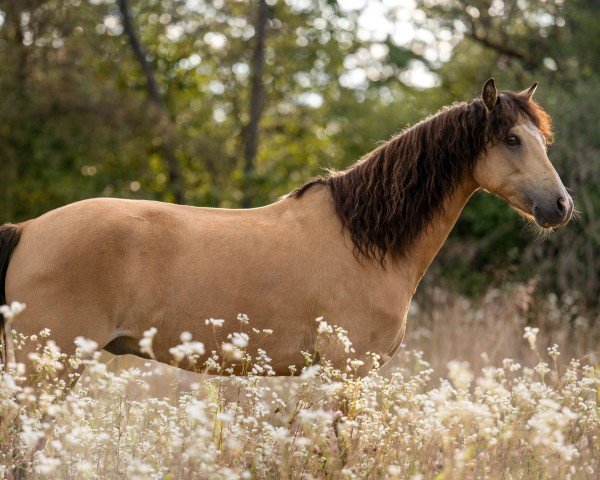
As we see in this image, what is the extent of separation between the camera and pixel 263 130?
2078 centimetres

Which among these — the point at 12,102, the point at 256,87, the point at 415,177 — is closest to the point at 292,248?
the point at 415,177

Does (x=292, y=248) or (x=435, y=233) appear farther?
(x=435, y=233)

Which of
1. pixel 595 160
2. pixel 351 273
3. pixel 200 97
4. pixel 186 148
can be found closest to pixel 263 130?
pixel 200 97

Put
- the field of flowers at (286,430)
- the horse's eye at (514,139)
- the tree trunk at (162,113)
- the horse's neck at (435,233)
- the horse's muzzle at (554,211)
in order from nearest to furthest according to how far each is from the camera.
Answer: the field of flowers at (286,430) < the horse's muzzle at (554,211) < the horse's eye at (514,139) < the horse's neck at (435,233) < the tree trunk at (162,113)

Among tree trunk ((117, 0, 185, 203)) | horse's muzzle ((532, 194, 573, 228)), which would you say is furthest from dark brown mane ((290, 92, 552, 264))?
tree trunk ((117, 0, 185, 203))

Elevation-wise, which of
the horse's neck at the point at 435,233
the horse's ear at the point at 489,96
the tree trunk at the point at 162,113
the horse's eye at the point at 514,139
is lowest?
the tree trunk at the point at 162,113

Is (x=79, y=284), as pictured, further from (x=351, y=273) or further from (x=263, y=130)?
(x=263, y=130)

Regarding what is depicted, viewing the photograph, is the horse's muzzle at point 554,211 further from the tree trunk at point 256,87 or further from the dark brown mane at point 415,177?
the tree trunk at point 256,87

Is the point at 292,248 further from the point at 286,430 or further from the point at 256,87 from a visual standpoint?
the point at 256,87

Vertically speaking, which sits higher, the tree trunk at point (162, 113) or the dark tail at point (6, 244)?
the dark tail at point (6, 244)

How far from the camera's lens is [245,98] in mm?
19625

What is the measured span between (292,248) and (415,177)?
36.7 inches

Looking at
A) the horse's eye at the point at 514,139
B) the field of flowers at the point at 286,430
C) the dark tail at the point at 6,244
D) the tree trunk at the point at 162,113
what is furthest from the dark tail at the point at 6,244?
the tree trunk at the point at 162,113

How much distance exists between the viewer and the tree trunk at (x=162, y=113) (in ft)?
52.0
